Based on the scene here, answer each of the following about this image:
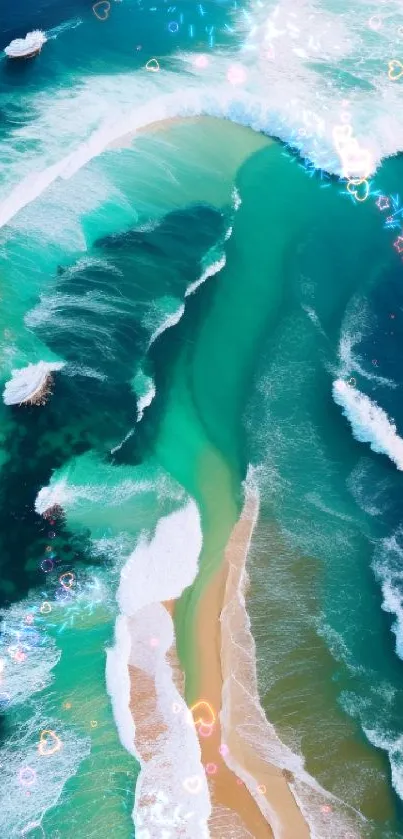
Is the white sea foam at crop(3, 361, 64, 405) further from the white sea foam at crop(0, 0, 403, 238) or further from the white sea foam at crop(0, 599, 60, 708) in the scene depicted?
the white sea foam at crop(0, 0, 403, 238)

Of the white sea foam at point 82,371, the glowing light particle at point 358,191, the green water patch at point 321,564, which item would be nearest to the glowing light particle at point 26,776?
the green water patch at point 321,564

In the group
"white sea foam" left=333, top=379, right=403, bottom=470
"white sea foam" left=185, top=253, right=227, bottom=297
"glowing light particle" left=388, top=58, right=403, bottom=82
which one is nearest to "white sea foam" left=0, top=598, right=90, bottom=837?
"white sea foam" left=333, top=379, right=403, bottom=470

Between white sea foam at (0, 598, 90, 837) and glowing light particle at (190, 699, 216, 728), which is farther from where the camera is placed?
glowing light particle at (190, 699, 216, 728)

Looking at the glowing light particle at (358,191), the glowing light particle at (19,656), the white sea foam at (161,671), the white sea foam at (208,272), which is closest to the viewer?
the white sea foam at (161,671)

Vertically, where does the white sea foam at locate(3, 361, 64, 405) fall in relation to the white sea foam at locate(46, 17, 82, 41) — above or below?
below

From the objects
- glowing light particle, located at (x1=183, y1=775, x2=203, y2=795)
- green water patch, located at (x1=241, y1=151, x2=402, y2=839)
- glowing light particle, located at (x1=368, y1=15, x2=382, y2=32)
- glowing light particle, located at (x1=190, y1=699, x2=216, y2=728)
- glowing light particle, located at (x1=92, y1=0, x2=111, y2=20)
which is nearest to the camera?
glowing light particle, located at (x1=183, y1=775, x2=203, y2=795)

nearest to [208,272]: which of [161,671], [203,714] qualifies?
[161,671]

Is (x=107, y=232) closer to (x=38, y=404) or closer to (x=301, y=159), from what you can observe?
(x=38, y=404)

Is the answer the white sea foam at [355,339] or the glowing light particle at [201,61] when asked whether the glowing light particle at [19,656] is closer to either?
the white sea foam at [355,339]
